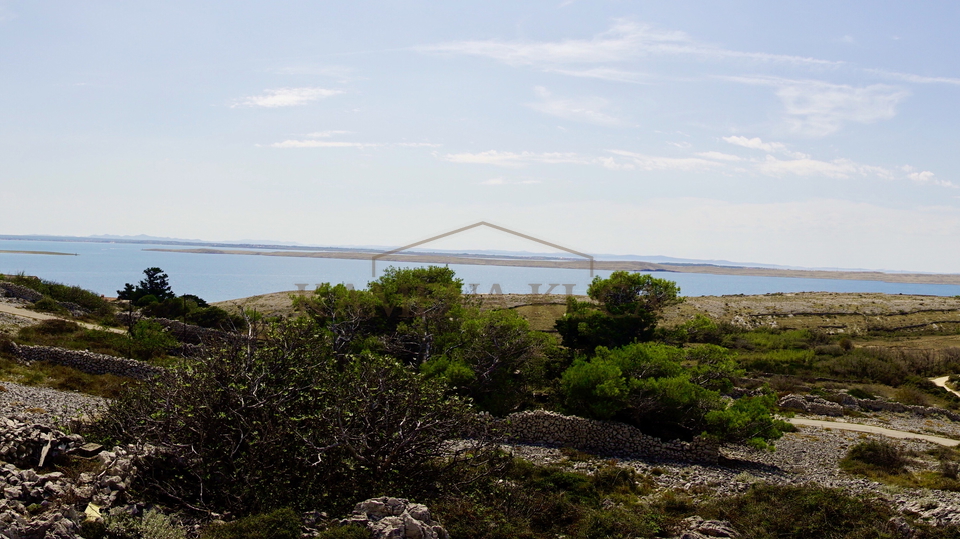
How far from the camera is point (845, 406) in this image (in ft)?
89.8

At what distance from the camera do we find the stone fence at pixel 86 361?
2034cm

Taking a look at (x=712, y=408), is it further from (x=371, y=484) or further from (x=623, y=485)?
(x=371, y=484)

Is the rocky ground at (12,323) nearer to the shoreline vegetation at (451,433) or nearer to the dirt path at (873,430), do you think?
the shoreline vegetation at (451,433)

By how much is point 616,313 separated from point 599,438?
7945mm

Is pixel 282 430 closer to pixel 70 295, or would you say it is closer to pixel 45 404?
pixel 45 404

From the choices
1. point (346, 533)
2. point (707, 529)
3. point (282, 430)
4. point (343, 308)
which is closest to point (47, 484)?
point (282, 430)

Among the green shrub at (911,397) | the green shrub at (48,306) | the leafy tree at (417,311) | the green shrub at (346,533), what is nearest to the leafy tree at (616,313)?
the leafy tree at (417,311)

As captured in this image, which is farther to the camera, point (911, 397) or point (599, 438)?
point (911, 397)

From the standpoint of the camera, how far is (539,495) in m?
11.2

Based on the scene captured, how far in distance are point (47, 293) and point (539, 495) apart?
37.1 metres

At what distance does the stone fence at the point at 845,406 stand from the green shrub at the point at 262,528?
81.9 ft

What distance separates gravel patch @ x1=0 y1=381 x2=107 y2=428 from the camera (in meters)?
11.8

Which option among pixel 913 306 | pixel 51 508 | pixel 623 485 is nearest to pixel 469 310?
pixel 623 485

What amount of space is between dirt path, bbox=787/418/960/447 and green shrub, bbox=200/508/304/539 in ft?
69.9
